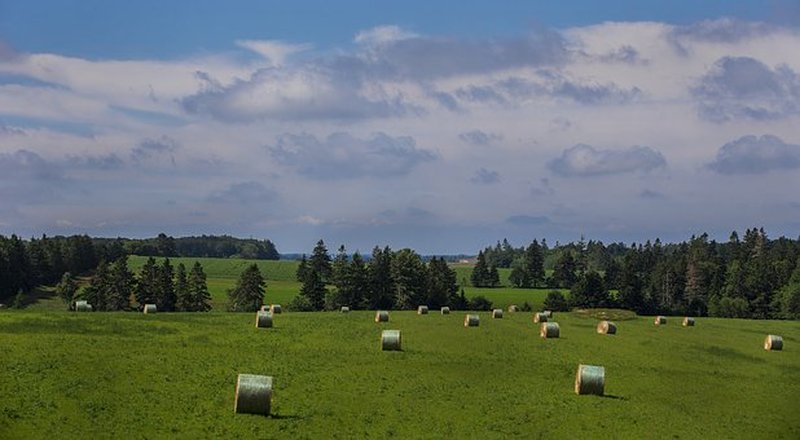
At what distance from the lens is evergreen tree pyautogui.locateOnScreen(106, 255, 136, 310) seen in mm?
129250

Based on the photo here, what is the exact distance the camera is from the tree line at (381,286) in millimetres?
135500

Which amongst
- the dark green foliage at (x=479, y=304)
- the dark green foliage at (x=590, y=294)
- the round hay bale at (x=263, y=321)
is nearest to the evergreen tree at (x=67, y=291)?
the dark green foliage at (x=479, y=304)

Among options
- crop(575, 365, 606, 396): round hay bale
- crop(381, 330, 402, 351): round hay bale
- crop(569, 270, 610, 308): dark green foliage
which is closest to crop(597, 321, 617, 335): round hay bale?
crop(381, 330, 402, 351): round hay bale

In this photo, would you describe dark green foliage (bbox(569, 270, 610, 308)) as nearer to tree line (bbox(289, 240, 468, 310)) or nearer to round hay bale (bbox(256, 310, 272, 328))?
tree line (bbox(289, 240, 468, 310))

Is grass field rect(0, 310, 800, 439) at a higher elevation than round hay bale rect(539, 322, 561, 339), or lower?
lower

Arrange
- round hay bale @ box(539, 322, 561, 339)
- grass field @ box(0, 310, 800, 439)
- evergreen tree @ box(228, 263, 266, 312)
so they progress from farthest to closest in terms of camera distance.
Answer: evergreen tree @ box(228, 263, 266, 312), round hay bale @ box(539, 322, 561, 339), grass field @ box(0, 310, 800, 439)

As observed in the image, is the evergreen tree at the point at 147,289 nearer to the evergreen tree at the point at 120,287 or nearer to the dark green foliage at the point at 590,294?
the evergreen tree at the point at 120,287

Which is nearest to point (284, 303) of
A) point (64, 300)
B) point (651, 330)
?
point (64, 300)

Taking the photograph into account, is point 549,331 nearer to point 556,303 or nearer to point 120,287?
point 120,287

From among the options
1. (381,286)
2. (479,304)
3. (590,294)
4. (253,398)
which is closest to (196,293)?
(381,286)

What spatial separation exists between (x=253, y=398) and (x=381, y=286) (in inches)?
4424

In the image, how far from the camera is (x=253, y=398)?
1167 inches

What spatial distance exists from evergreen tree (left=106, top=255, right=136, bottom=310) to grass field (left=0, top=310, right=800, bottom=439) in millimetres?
79173

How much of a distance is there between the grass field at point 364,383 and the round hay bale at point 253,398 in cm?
37
